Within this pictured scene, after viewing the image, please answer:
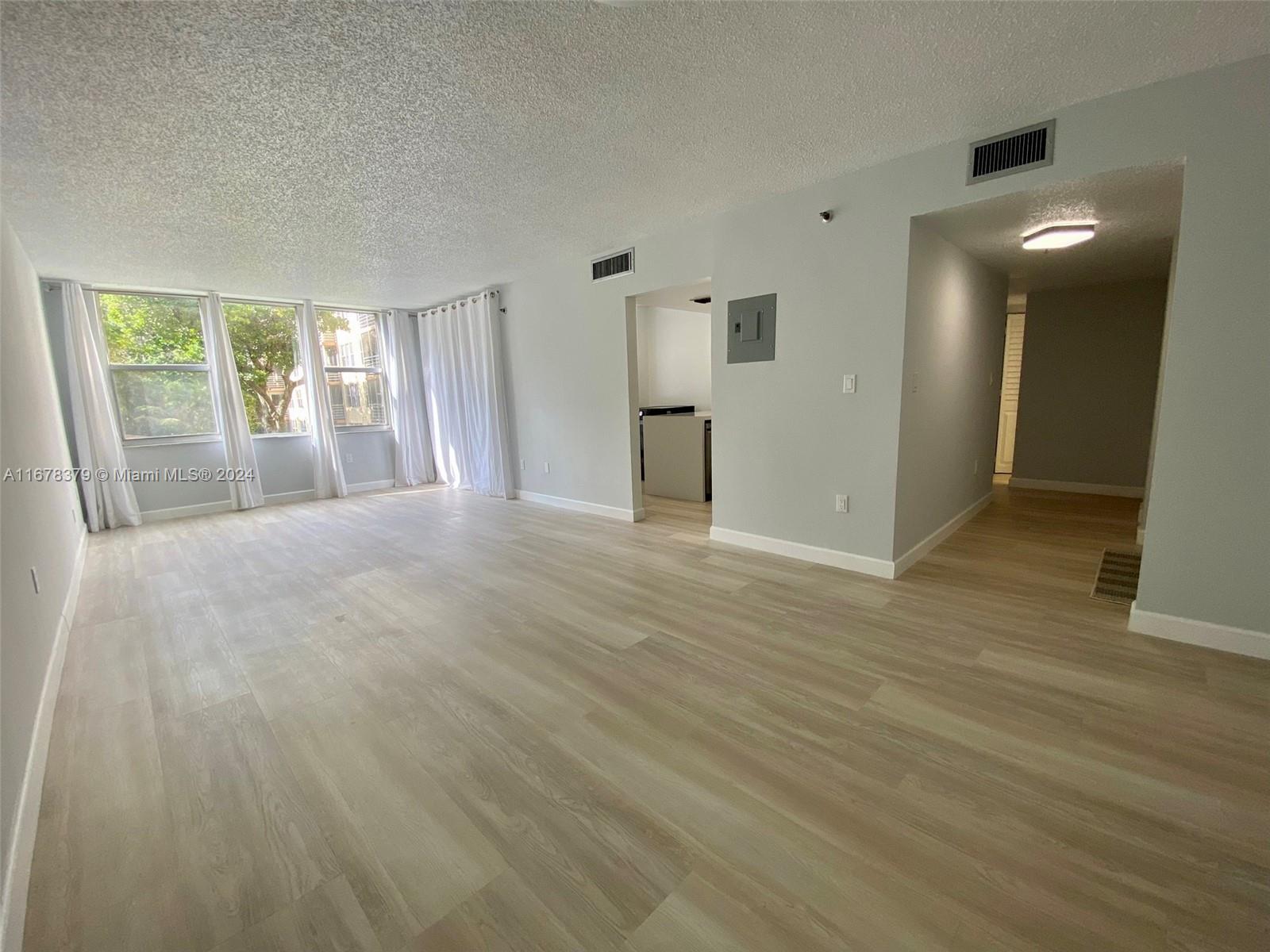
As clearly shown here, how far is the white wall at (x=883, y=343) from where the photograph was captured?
6.56 feet

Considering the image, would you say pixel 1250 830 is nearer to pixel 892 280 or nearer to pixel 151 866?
pixel 892 280

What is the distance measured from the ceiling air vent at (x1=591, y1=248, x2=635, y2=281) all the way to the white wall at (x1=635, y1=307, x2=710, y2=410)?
2.71 m

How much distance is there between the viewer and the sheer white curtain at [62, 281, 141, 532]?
4812 mm

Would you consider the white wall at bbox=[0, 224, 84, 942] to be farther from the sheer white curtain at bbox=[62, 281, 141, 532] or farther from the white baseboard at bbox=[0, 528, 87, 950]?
the sheer white curtain at bbox=[62, 281, 141, 532]

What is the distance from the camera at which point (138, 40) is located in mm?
1685

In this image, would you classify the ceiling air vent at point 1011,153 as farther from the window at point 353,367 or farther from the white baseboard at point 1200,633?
the window at point 353,367

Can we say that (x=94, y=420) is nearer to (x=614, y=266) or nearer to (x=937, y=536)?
(x=614, y=266)

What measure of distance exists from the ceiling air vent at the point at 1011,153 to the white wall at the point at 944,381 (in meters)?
0.36

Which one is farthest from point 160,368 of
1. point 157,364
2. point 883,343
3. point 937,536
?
point 937,536

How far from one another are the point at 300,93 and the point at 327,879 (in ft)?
8.99

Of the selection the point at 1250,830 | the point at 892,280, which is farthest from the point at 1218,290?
the point at 1250,830

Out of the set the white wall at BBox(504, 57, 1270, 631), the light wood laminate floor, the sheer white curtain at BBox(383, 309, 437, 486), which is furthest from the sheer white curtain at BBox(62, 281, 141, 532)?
the white wall at BBox(504, 57, 1270, 631)

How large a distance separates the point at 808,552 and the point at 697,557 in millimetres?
775

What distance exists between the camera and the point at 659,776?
155 centimetres
